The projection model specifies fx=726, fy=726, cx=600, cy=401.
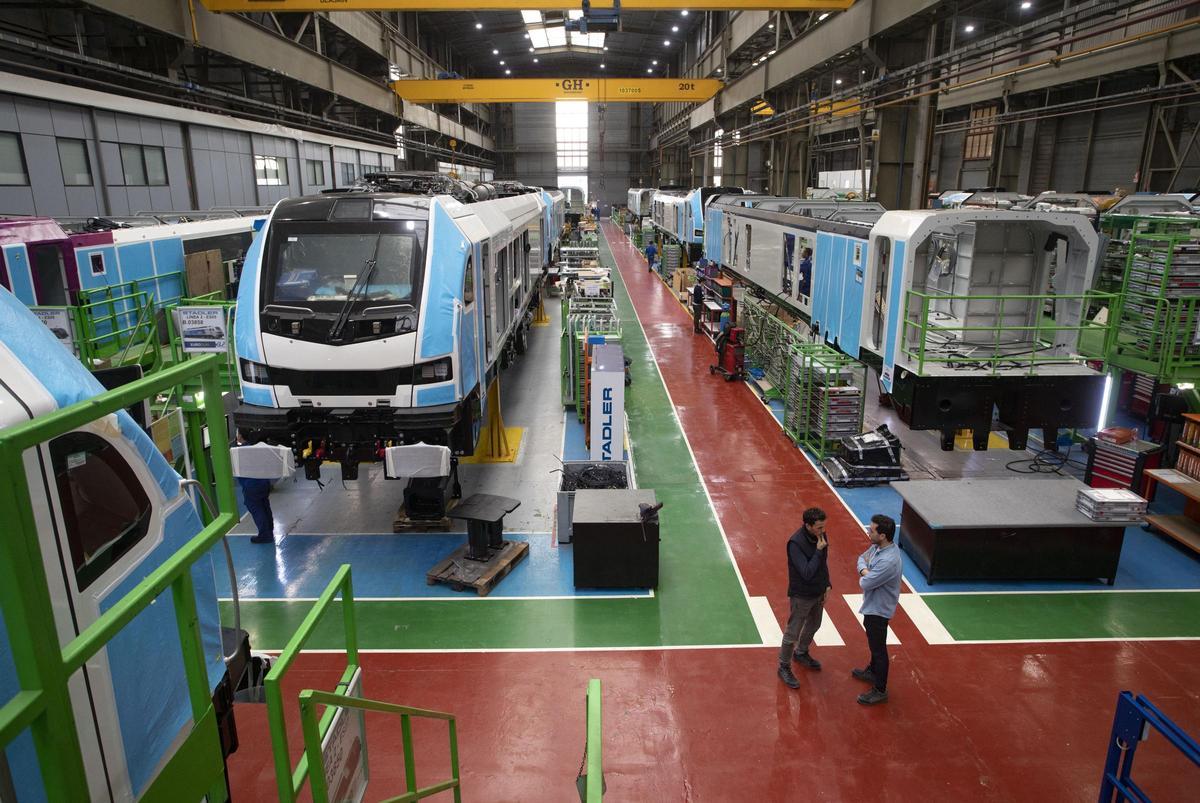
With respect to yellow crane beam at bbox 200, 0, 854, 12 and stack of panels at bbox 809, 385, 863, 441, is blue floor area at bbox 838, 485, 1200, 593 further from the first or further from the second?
yellow crane beam at bbox 200, 0, 854, 12

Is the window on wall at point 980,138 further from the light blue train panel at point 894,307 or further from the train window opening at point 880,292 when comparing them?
the light blue train panel at point 894,307

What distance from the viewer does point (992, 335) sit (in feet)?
31.8

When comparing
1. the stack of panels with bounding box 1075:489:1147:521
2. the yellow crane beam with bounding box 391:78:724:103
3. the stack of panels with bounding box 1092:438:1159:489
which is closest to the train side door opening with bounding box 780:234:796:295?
the stack of panels with bounding box 1092:438:1159:489

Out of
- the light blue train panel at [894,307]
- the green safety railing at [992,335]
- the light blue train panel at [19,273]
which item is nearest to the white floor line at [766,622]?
the green safety railing at [992,335]

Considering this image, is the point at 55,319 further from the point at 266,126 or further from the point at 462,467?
the point at 266,126

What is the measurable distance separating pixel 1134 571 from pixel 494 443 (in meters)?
8.63

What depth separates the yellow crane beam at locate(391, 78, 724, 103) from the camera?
30.8 meters

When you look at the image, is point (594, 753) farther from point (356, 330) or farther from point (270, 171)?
point (270, 171)

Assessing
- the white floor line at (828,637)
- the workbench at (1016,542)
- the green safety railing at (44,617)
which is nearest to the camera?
the green safety railing at (44,617)

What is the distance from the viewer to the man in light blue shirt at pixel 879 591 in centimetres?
594

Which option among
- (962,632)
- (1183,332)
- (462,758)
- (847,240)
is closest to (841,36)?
(847,240)

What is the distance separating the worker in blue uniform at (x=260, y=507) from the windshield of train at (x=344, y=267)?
1.82 m

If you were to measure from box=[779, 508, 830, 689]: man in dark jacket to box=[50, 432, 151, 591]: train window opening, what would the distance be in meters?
4.66

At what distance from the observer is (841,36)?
18.7 meters
